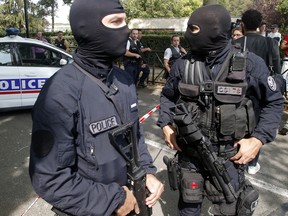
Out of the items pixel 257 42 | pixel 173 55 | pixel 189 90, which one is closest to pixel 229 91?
pixel 189 90

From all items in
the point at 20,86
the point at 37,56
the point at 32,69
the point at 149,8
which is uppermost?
the point at 149,8

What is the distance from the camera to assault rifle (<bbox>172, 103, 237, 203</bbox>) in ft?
5.96

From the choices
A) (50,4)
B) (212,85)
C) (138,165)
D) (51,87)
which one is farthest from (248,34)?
(50,4)

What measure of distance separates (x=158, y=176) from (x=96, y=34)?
98.8 inches

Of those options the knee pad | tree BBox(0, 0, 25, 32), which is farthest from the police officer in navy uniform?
tree BBox(0, 0, 25, 32)

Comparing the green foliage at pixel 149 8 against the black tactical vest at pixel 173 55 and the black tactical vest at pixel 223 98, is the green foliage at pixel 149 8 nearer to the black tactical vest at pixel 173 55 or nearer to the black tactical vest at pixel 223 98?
the black tactical vest at pixel 173 55

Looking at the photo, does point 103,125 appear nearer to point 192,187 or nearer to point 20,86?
point 192,187

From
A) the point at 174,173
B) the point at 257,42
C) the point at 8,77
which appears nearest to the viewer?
the point at 174,173

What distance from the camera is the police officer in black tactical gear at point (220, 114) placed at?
1855 millimetres

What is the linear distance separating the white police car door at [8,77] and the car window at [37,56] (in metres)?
0.20

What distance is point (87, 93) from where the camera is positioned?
1299mm

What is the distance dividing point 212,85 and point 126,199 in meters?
0.94

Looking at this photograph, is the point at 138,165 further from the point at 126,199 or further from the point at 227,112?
the point at 227,112

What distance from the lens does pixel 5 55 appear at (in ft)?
17.4
